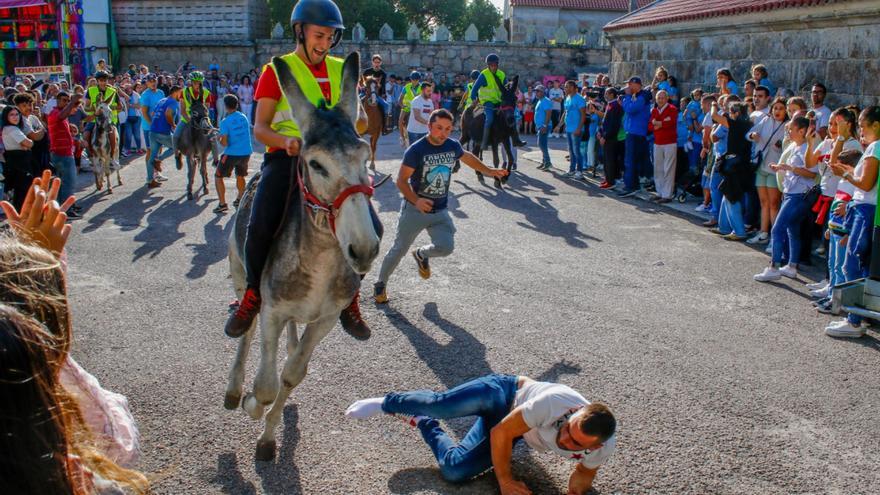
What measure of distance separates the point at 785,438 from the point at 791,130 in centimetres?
534

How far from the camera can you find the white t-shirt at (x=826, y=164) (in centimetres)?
805

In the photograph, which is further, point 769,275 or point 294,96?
point 769,275

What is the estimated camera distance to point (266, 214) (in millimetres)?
4336

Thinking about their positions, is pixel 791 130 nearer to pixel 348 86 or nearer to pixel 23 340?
pixel 348 86

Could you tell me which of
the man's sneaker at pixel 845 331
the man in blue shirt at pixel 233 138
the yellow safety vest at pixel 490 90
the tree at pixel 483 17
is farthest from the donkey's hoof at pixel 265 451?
the tree at pixel 483 17

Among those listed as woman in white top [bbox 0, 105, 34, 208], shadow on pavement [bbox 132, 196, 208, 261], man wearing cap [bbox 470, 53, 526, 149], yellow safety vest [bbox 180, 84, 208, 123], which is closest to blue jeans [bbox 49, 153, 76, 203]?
woman in white top [bbox 0, 105, 34, 208]

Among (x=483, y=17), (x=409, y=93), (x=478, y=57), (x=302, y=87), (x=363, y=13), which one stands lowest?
(x=302, y=87)

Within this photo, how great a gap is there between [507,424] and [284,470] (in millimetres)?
1341

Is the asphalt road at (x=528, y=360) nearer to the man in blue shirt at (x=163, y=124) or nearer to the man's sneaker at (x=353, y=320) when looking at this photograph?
the man's sneaker at (x=353, y=320)

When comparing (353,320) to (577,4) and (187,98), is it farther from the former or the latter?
(577,4)

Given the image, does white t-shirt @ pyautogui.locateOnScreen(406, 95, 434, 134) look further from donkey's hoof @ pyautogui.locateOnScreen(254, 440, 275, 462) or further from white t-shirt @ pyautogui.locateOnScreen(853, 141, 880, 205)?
donkey's hoof @ pyautogui.locateOnScreen(254, 440, 275, 462)

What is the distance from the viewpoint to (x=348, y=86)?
3.99 m

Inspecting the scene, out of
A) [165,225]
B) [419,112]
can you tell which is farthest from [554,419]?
[419,112]

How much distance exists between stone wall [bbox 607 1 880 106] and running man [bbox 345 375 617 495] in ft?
31.6
